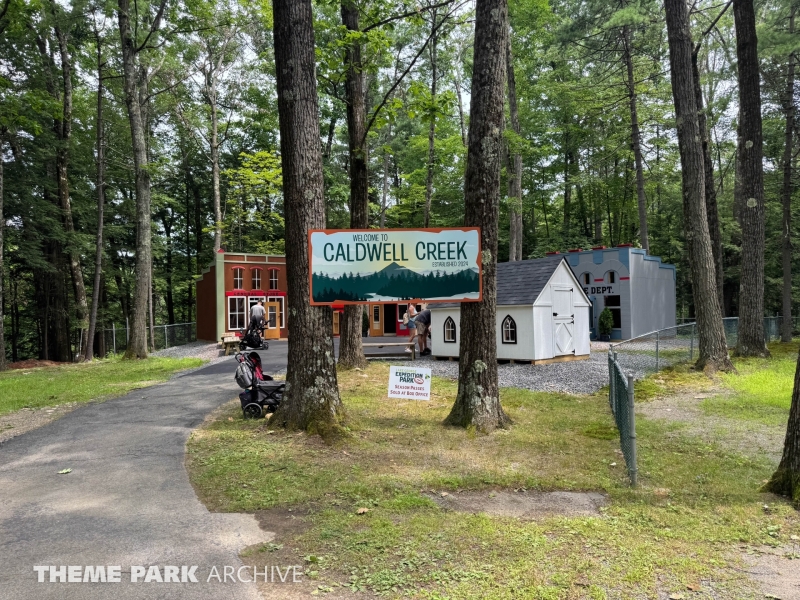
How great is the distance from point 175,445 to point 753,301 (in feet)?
53.9

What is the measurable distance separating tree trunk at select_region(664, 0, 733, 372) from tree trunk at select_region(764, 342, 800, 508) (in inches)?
357

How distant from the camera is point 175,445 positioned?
6.52 metres

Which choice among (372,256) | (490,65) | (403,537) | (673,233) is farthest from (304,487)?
(673,233)

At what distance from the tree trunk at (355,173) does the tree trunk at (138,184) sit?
9.04 meters

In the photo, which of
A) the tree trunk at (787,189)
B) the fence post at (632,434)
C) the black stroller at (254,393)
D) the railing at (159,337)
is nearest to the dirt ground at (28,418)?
the black stroller at (254,393)

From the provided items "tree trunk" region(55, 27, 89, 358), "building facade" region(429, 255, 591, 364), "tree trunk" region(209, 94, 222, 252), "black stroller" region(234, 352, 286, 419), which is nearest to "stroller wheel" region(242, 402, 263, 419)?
"black stroller" region(234, 352, 286, 419)

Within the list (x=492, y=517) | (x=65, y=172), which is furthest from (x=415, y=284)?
(x=65, y=172)

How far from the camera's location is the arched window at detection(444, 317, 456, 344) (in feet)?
54.4

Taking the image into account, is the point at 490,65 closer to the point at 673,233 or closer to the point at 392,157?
the point at 673,233

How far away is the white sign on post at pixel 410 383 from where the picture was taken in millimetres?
7715

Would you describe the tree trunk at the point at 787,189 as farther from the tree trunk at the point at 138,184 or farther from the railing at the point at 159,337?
the railing at the point at 159,337

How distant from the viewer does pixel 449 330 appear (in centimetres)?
1672

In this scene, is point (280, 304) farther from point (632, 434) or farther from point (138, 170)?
point (632, 434)

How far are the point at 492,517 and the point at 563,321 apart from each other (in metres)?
12.3
